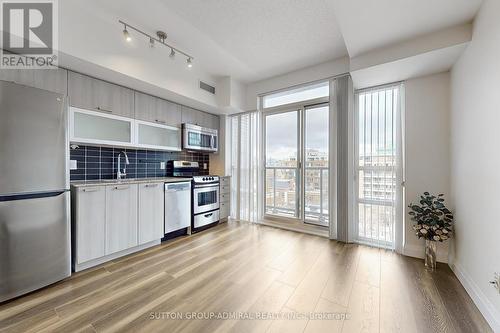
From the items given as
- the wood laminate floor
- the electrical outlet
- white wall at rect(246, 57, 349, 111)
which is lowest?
the wood laminate floor

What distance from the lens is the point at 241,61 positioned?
10.7ft

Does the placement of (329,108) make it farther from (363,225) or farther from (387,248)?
(387,248)

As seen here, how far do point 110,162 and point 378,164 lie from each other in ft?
12.5

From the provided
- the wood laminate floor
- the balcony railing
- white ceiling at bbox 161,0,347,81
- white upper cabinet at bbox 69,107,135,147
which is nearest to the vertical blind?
the balcony railing

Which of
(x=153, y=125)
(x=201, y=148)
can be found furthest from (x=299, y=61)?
(x=153, y=125)

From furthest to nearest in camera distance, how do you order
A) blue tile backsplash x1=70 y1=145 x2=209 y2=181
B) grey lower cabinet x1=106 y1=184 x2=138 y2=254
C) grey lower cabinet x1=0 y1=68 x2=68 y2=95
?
blue tile backsplash x1=70 y1=145 x2=209 y2=181, grey lower cabinet x1=106 y1=184 x2=138 y2=254, grey lower cabinet x1=0 y1=68 x2=68 y2=95

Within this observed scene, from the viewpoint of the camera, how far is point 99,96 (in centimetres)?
260

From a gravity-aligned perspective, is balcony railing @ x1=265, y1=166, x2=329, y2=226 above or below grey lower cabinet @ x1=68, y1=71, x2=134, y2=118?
below

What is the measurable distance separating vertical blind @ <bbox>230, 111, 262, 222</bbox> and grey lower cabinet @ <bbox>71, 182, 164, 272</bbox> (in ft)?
5.52

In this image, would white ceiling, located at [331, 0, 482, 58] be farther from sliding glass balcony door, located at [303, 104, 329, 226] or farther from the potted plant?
the potted plant

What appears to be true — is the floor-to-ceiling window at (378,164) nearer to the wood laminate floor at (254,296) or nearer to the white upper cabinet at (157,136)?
the wood laminate floor at (254,296)

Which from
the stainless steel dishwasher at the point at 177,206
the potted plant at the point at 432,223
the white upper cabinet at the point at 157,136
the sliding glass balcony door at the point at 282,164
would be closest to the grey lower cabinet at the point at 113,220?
the stainless steel dishwasher at the point at 177,206

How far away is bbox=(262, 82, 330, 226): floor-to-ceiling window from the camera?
3438mm

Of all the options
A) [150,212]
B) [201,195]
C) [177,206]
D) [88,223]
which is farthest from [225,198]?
[88,223]
